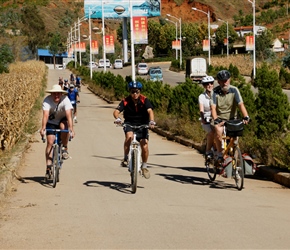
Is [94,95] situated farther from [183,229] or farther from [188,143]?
[183,229]

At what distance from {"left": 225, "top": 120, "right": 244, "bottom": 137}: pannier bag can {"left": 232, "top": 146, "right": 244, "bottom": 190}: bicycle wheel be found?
10.0 inches

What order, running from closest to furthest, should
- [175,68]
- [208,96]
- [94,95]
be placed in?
[208,96] < [94,95] < [175,68]

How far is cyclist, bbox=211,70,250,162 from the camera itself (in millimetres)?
11406

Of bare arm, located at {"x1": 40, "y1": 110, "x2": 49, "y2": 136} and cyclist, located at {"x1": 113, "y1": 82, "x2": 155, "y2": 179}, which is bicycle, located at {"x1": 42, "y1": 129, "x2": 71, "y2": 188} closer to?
bare arm, located at {"x1": 40, "y1": 110, "x2": 49, "y2": 136}

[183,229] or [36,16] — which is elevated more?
[36,16]

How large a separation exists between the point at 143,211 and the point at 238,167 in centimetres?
236

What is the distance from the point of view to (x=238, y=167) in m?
11.2

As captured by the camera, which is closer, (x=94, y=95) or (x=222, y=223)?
(x=222, y=223)

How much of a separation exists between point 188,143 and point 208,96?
6744 mm

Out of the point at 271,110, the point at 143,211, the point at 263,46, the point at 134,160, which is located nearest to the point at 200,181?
the point at 134,160

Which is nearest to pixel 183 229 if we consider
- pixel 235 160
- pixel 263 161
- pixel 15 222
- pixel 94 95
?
pixel 15 222

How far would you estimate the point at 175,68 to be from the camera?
9300 cm

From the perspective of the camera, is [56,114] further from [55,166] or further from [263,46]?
[263,46]

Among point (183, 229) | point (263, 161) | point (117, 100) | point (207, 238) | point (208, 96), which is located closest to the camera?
point (207, 238)
